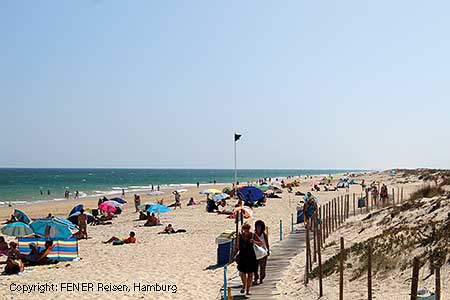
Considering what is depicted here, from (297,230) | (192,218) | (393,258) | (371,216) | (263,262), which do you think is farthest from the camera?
(192,218)

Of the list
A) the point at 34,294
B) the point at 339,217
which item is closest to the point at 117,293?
the point at 34,294

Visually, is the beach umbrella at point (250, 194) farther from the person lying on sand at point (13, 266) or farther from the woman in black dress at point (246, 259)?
the woman in black dress at point (246, 259)

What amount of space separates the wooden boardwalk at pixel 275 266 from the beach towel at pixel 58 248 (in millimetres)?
6243

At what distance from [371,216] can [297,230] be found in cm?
303

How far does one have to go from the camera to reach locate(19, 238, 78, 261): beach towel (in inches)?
617

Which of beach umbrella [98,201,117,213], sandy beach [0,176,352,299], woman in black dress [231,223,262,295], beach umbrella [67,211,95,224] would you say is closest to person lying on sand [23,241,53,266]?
sandy beach [0,176,352,299]

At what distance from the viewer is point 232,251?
14.2 meters

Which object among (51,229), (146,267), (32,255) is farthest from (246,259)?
(51,229)

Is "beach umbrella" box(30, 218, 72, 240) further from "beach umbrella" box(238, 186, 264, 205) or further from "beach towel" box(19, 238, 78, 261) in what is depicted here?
"beach umbrella" box(238, 186, 264, 205)

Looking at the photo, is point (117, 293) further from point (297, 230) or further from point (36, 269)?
point (297, 230)

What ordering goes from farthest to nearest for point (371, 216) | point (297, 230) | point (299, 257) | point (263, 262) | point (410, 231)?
point (297, 230) < point (371, 216) < point (299, 257) < point (410, 231) < point (263, 262)

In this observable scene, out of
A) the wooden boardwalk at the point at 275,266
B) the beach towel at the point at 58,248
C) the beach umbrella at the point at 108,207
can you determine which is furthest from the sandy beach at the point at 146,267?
the beach umbrella at the point at 108,207

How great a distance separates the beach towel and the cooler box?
4922mm

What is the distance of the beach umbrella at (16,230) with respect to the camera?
51.4ft
